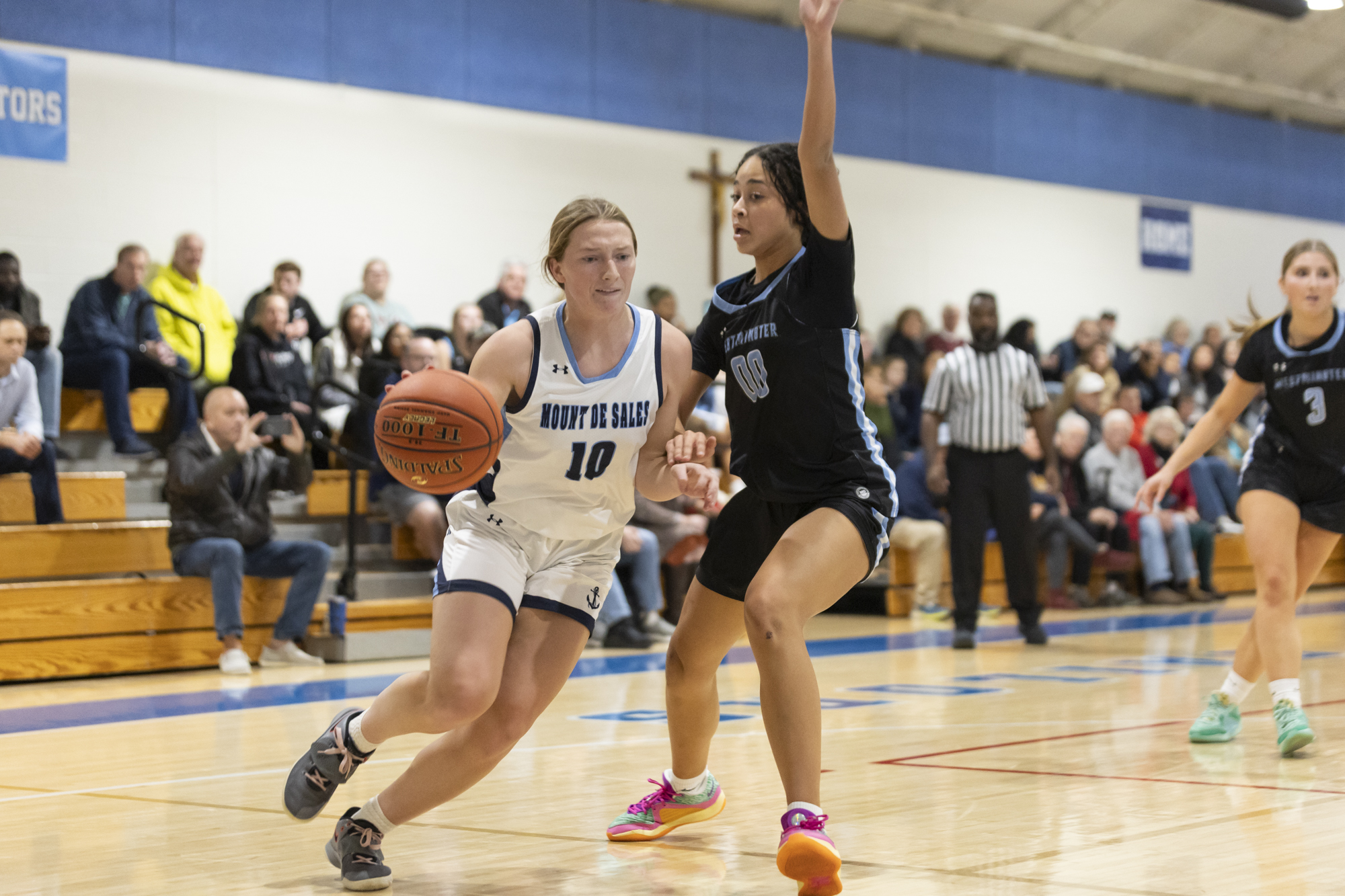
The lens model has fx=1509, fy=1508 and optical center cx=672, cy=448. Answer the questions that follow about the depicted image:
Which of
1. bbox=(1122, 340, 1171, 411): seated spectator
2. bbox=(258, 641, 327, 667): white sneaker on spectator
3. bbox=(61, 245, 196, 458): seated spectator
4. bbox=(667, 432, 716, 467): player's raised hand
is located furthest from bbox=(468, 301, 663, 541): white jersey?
bbox=(1122, 340, 1171, 411): seated spectator

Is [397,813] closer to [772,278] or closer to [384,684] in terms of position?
[772,278]

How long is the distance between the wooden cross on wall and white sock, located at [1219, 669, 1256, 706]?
937 centimetres

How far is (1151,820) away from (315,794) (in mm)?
2049

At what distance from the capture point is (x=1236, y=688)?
523 cm

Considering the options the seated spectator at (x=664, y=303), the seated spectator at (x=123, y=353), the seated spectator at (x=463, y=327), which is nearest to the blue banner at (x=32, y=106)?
the seated spectator at (x=123, y=353)

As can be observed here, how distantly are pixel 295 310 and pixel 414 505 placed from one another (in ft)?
7.00

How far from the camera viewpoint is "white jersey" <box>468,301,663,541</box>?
3467 mm

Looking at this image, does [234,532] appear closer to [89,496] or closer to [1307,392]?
[89,496]

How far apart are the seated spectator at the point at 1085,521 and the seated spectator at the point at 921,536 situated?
1249mm

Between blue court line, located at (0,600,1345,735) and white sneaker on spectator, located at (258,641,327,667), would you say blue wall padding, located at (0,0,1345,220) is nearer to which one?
white sneaker on spectator, located at (258,641,327,667)

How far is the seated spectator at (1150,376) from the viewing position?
14930 millimetres

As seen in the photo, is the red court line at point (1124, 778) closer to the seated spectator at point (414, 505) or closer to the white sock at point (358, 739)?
the white sock at point (358, 739)

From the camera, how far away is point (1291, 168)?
20141 millimetres

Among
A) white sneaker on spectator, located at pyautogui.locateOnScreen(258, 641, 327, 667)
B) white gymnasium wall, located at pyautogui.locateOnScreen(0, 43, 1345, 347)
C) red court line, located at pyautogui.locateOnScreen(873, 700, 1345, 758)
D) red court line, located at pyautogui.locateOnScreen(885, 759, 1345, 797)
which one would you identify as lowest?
white sneaker on spectator, located at pyautogui.locateOnScreen(258, 641, 327, 667)
